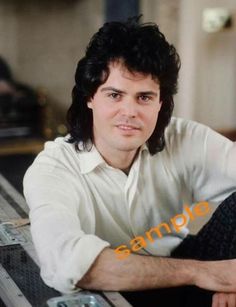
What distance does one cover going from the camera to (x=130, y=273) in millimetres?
1125

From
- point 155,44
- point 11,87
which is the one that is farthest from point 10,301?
point 11,87

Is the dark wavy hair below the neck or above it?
above

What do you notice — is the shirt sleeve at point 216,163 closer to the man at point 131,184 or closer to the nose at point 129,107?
the man at point 131,184

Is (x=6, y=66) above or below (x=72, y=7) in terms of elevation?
below

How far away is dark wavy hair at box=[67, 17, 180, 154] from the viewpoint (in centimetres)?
132

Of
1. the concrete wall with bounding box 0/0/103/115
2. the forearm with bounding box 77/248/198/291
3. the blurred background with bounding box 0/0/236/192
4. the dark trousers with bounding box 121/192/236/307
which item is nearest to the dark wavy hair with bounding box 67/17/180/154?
the dark trousers with bounding box 121/192/236/307

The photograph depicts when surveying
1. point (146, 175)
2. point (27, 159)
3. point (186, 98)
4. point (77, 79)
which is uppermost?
point (77, 79)

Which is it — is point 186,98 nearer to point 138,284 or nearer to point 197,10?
point 197,10

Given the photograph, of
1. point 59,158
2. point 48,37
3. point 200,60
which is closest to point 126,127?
point 59,158

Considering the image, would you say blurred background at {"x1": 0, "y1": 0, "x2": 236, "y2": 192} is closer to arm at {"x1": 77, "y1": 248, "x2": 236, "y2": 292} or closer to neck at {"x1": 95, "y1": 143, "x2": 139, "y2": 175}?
neck at {"x1": 95, "y1": 143, "x2": 139, "y2": 175}

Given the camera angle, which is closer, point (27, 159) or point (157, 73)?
point (157, 73)

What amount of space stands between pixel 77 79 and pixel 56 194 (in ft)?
1.07

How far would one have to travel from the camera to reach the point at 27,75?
11.9 feet

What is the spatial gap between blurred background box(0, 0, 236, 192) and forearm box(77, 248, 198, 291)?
196 cm
